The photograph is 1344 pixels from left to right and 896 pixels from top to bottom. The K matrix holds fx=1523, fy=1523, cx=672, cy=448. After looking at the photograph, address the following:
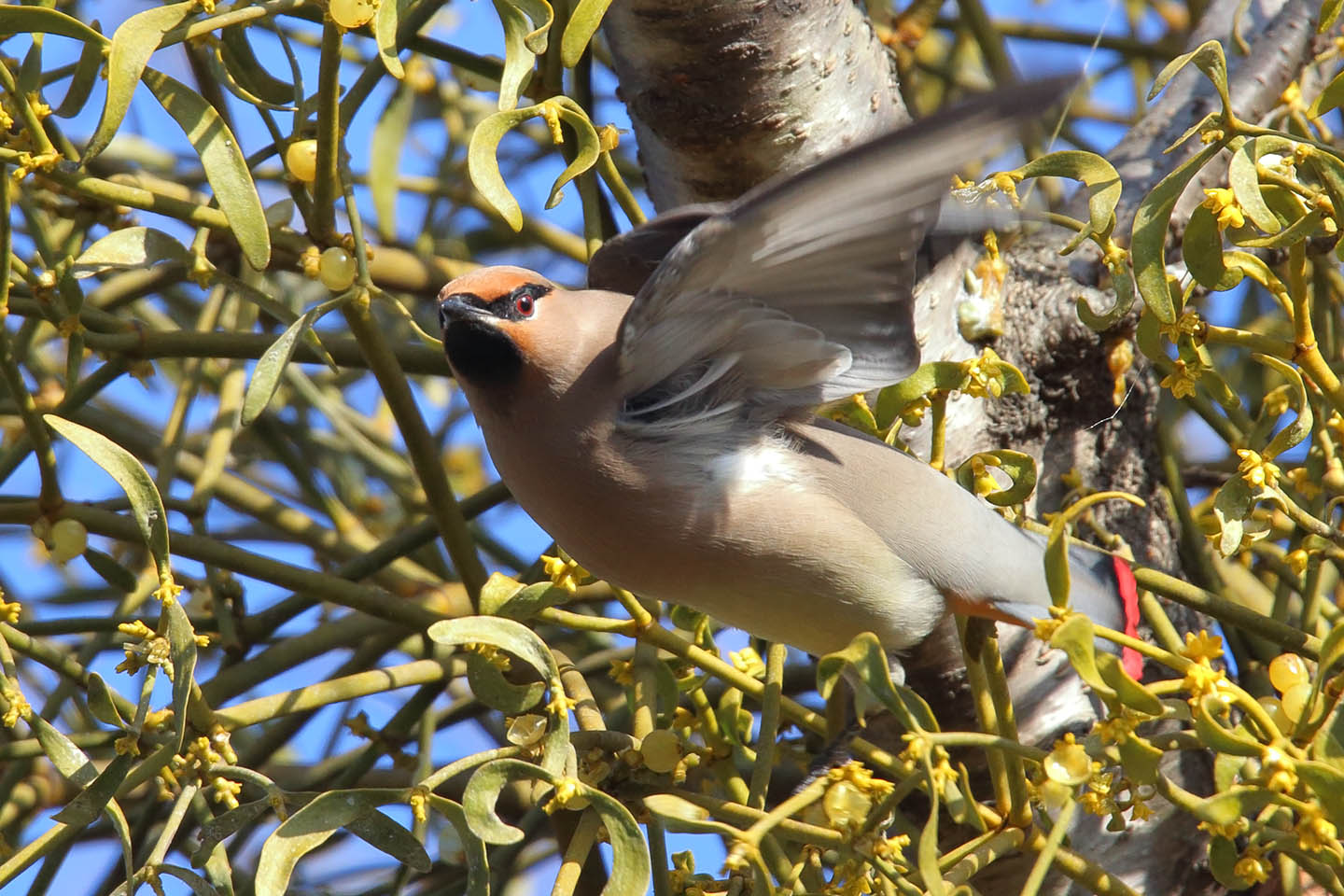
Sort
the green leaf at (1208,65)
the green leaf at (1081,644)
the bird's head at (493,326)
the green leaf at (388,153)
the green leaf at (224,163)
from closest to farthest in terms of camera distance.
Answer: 1. the green leaf at (1081,644)
2. the green leaf at (1208,65)
3. the green leaf at (224,163)
4. the bird's head at (493,326)
5. the green leaf at (388,153)

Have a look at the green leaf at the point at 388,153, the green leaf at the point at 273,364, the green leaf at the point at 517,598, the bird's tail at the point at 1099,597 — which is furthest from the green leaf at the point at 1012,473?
A: the green leaf at the point at 388,153

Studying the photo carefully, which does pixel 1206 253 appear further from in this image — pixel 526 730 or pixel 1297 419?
pixel 526 730

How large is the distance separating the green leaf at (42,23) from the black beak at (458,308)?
48 cm

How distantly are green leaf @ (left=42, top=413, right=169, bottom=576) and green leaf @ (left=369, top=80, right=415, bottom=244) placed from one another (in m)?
0.91

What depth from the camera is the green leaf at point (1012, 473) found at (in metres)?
1.46

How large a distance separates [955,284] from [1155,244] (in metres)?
0.76

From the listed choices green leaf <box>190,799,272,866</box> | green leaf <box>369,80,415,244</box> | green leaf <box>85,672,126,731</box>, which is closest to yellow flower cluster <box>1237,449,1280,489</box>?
green leaf <box>190,799,272,866</box>

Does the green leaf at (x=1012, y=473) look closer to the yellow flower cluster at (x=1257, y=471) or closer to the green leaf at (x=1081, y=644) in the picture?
the yellow flower cluster at (x=1257, y=471)

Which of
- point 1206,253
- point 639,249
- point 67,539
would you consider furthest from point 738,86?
point 67,539

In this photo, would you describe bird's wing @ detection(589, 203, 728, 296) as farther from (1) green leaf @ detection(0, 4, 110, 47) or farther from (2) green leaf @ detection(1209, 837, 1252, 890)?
(2) green leaf @ detection(1209, 837, 1252, 890)

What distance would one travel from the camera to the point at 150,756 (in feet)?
4.33

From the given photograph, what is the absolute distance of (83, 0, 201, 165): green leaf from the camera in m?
1.26

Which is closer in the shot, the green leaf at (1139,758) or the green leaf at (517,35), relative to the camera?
the green leaf at (1139,758)

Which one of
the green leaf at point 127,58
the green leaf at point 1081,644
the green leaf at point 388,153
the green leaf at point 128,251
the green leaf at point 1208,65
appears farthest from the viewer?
the green leaf at point 388,153
